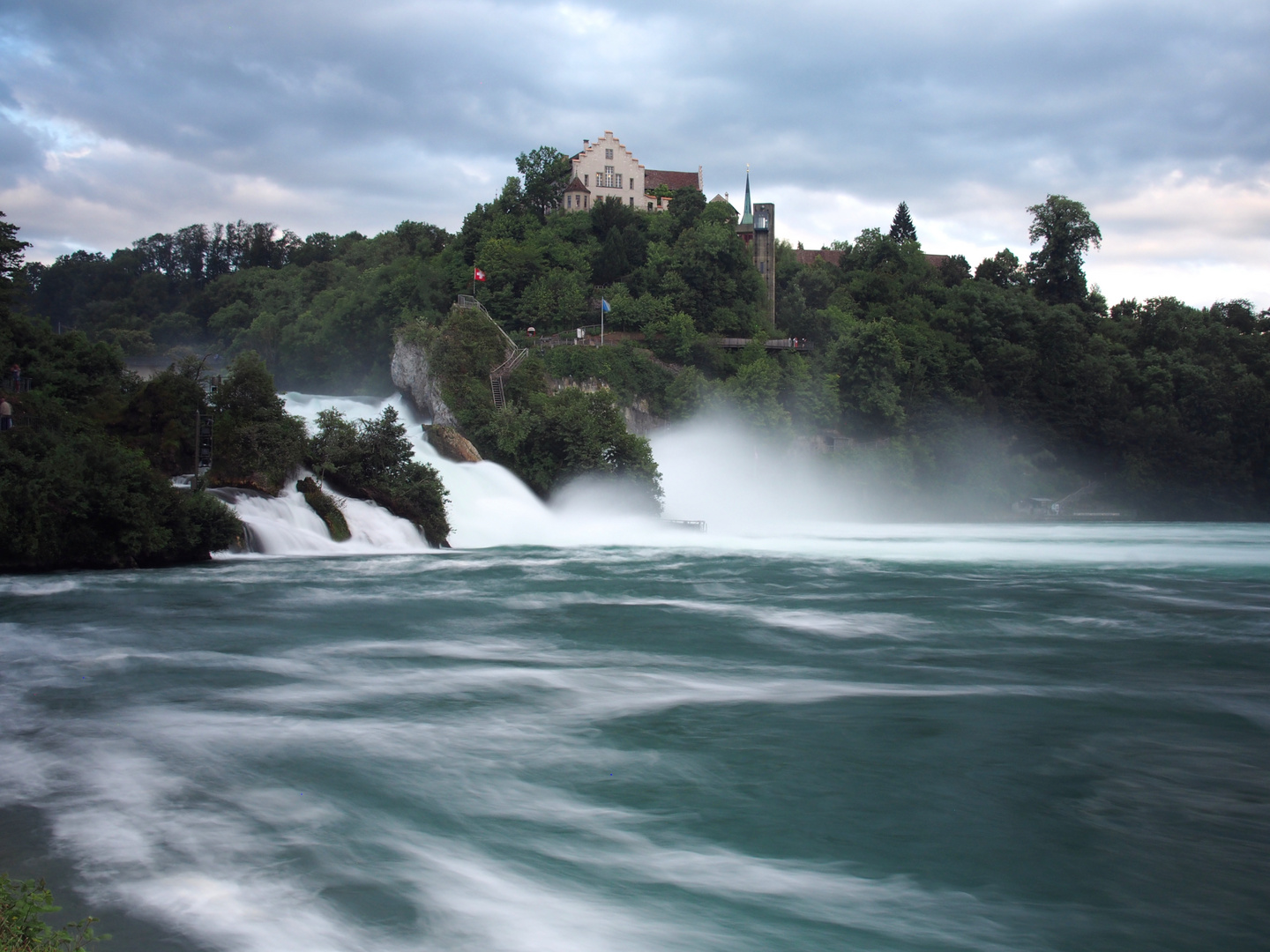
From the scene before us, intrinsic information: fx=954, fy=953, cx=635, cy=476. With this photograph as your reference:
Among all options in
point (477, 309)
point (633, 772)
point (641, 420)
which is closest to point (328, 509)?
point (633, 772)

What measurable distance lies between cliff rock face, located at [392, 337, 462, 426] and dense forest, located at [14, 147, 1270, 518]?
4.34 ft

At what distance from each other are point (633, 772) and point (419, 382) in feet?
133

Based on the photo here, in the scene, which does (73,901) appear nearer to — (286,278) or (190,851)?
(190,851)

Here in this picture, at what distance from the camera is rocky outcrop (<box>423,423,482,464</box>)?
38281 millimetres

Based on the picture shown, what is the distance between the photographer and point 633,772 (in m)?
9.91

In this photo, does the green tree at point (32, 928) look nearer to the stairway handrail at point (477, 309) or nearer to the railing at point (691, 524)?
the railing at point (691, 524)

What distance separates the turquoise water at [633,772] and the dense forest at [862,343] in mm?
26388

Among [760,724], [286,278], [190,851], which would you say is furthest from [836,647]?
[286,278]

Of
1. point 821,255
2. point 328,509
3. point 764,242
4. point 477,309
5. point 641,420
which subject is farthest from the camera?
point 821,255

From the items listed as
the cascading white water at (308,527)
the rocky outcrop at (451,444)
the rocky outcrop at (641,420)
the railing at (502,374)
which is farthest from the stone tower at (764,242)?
the cascading white water at (308,527)

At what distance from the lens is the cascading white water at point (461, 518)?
27.9 metres

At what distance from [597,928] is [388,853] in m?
2.05

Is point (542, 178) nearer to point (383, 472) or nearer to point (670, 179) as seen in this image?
point (670, 179)

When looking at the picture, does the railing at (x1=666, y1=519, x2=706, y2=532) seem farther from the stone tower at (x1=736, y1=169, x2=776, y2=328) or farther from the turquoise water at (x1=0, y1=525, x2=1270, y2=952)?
the stone tower at (x1=736, y1=169, x2=776, y2=328)
